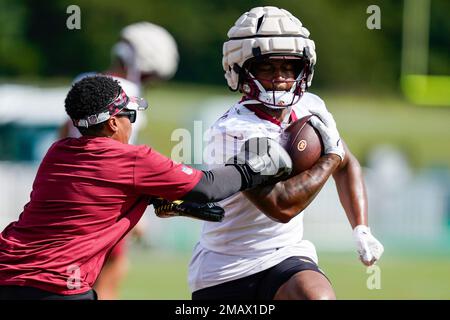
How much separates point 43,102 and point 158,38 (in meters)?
9.94

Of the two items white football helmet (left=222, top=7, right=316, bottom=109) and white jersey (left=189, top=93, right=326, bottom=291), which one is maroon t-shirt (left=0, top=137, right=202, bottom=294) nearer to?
white jersey (left=189, top=93, right=326, bottom=291)

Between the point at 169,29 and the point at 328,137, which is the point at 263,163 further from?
the point at 169,29

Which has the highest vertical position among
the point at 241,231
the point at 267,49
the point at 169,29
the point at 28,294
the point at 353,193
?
the point at 267,49

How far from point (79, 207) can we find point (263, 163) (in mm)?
816

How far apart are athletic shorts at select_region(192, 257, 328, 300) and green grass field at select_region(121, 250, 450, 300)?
3.69 metres

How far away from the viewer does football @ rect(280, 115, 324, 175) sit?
456cm

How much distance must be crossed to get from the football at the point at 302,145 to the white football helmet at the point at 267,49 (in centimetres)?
13

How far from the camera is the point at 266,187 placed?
4.49m

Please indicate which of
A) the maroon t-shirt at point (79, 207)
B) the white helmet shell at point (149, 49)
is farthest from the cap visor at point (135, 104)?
the white helmet shell at point (149, 49)

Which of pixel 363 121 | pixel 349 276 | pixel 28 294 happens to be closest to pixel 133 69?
pixel 28 294

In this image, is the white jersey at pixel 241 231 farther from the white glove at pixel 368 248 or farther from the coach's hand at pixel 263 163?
the white glove at pixel 368 248

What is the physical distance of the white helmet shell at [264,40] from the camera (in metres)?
4.64

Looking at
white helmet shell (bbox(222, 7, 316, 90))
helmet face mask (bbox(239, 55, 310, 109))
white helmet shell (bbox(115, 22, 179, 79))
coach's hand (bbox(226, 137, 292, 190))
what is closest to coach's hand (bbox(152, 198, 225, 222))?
coach's hand (bbox(226, 137, 292, 190))

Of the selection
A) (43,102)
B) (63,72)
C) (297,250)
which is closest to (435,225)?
(43,102)
